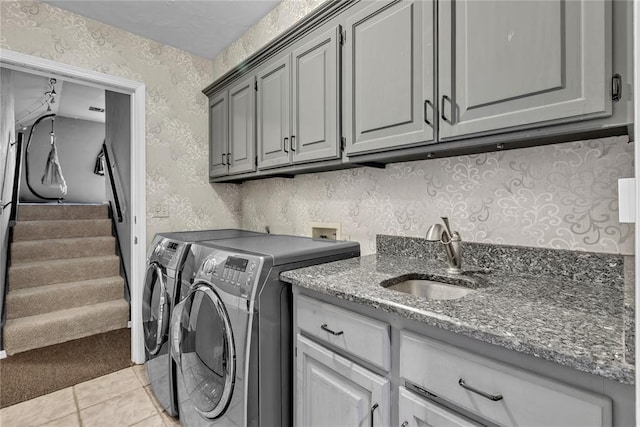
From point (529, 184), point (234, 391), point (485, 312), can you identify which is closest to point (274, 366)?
point (234, 391)

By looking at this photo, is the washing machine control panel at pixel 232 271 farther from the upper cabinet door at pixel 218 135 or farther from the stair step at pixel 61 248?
the stair step at pixel 61 248

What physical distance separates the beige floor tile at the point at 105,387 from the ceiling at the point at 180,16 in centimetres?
247

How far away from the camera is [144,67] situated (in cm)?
246

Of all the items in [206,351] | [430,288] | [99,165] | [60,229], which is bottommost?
[206,351]

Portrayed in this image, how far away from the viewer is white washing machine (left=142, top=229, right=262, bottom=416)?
1725 millimetres

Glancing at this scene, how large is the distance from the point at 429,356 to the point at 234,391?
0.84m

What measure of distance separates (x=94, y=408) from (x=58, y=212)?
3.18 meters

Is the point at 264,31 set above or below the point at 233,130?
above

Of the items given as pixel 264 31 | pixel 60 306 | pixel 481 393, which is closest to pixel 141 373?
pixel 60 306

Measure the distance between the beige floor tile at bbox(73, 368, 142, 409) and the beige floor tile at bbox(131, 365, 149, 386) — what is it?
0.08ft

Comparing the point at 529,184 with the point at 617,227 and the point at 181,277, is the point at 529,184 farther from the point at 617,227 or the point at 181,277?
the point at 181,277

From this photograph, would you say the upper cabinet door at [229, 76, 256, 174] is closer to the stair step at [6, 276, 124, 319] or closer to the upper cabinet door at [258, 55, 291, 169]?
the upper cabinet door at [258, 55, 291, 169]

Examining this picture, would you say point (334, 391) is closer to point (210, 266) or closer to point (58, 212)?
point (210, 266)

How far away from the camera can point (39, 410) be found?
1.82 meters
